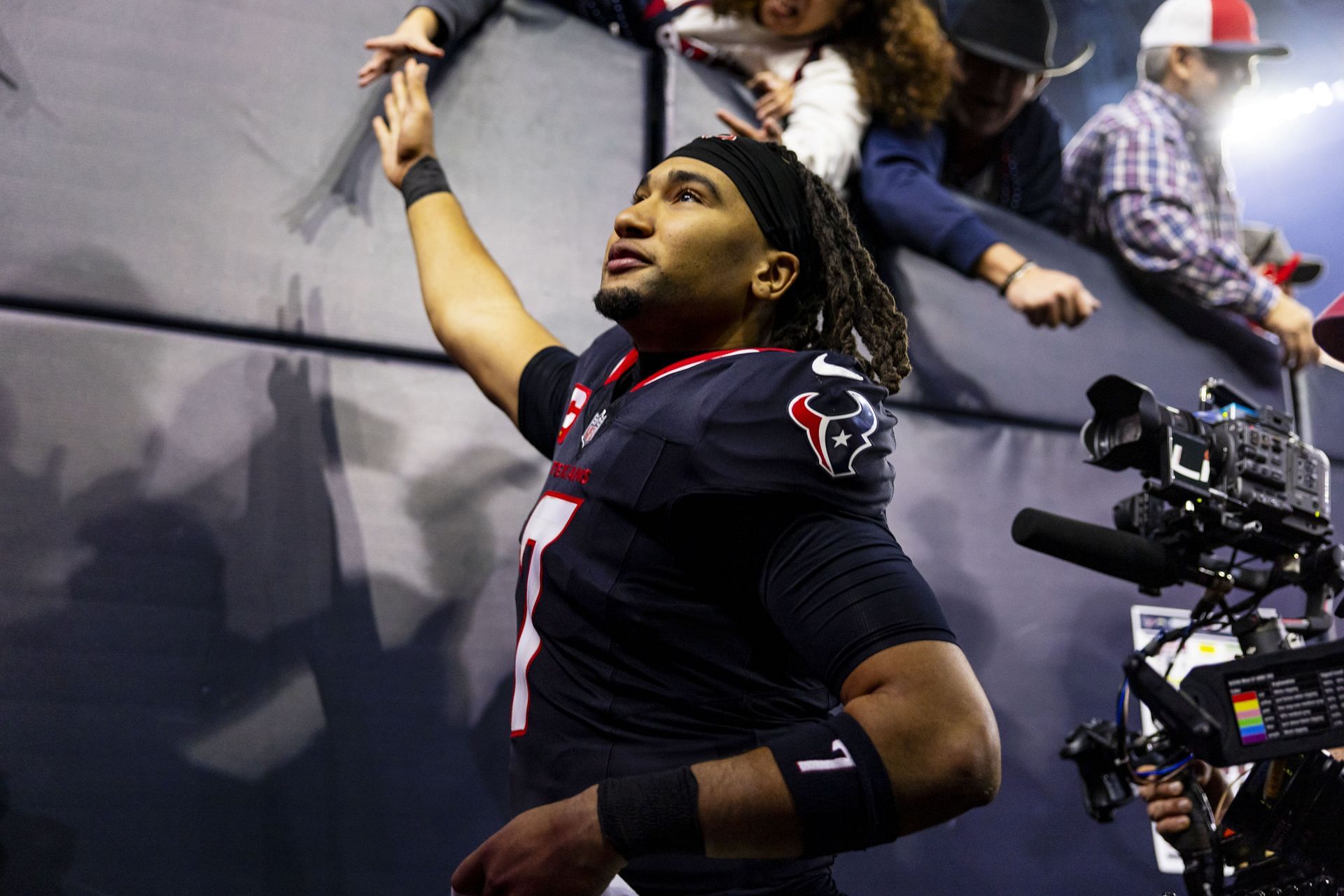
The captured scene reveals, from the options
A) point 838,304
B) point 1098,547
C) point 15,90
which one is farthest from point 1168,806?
point 15,90

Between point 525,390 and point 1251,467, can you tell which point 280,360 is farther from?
point 1251,467

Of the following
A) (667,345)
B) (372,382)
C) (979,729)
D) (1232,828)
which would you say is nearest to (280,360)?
(372,382)

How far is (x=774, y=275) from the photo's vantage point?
4.50ft

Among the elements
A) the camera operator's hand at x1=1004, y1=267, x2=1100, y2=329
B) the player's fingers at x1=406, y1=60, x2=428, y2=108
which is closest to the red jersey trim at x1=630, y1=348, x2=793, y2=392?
the player's fingers at x1=406, y1=60, x2=428, y2=108

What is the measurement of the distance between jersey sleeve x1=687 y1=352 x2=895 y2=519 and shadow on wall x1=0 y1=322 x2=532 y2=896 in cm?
106

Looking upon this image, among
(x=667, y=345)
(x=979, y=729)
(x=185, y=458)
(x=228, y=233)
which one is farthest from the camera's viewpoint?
(x=228, y=233)

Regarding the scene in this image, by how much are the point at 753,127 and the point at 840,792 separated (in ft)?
6.42

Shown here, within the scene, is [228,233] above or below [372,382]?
above

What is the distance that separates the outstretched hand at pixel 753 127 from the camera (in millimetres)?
2260

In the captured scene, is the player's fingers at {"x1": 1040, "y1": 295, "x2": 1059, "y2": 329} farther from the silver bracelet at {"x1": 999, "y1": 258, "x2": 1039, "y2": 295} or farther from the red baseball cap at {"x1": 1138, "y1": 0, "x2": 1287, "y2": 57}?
the red baseball cap at {"x1": 1138, "y1": 0, "x2": 1287, "y2": 57}

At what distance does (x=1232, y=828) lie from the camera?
161cm

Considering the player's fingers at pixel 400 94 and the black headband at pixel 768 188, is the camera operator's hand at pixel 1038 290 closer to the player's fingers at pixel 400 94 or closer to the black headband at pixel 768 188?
the black headband at pixel 768 188

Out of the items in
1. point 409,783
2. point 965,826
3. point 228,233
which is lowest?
point 965,826

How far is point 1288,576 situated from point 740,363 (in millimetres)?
1194
